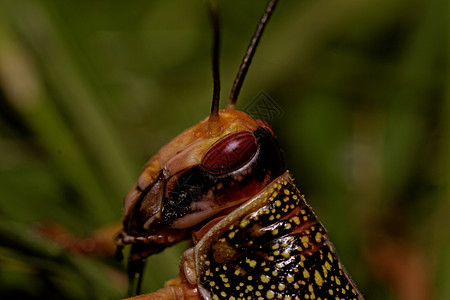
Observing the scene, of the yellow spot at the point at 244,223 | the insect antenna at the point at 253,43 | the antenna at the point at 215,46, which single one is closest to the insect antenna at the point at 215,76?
the antenna at the point at 215,46

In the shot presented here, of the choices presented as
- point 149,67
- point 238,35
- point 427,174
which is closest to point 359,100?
point 427,174

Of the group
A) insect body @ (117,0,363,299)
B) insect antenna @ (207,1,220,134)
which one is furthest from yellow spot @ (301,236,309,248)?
insect antenna @ (207,1,220,134)

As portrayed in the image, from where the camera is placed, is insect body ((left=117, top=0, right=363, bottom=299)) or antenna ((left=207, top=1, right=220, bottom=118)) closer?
antenna ((left=207, top=1, right=220, bottom=118))

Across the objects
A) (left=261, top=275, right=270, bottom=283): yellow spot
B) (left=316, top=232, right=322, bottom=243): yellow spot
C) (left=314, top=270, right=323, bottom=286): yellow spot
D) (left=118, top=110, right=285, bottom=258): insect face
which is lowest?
(left=314, top=270, right=323, bottom=286): yellow spot

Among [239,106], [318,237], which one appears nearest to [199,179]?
[318,237]

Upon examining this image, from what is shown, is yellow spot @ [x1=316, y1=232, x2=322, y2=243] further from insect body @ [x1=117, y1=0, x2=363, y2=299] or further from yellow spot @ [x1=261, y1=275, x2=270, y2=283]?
yellow spot @ [x1=261, y1=275, x2=270, y2=283]

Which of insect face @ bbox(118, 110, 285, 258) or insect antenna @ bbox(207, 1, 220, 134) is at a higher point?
insect antenna @ bbox(207, 1, 220, 134)

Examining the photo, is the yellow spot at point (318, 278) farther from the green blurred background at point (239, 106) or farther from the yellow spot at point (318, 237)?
the green blurred background at point (239, 106)
